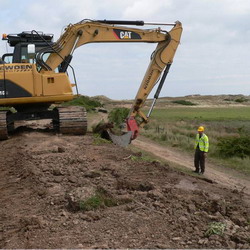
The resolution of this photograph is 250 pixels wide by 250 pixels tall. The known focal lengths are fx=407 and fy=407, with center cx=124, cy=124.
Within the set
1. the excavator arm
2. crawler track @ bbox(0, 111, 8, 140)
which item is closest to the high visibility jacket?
the excavator arm

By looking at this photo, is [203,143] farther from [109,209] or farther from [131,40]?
[109,209]

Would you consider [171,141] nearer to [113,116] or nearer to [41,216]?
[113,116]

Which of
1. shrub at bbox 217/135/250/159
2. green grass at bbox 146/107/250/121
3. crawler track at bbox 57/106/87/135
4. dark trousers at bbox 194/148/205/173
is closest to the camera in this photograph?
dark trousers at bbox 194/148/205/173

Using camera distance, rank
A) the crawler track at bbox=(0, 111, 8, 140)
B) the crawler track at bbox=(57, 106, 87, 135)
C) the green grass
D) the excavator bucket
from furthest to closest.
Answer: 1. the green grass
2. the excavator bucket
3. the crawler track at bbox=(57, 106, 87, 135)
4. the crawler track at bbox=(0, 111, 8, 140)

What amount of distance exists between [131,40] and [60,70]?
3.00 m

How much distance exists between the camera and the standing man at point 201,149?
558 inches

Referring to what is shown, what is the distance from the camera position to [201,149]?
563 inches

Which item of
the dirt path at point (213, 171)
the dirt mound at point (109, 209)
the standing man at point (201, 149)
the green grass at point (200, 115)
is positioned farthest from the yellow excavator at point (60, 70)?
the green grass at point (200, 115)

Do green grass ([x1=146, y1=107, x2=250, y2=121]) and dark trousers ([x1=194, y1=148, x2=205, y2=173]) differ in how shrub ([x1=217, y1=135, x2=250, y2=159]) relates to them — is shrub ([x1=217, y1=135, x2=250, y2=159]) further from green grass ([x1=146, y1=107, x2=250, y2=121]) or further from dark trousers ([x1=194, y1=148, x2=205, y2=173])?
green grass ([x1=146, y1=107, x2=250, y2=121])

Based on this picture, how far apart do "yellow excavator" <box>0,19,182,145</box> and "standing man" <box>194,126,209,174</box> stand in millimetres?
2264

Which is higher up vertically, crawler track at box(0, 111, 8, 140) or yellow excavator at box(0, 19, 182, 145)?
yellow excavator at box(0, 19, 182, 145)

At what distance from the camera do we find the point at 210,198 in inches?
275

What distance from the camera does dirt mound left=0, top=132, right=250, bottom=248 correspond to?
508 centimetres

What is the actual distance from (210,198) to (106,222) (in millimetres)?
2234
